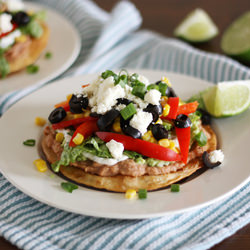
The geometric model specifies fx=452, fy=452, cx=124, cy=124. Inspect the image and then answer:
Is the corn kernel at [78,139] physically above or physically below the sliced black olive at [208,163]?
above

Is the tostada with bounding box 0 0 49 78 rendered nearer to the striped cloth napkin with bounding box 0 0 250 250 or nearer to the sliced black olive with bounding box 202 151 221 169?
the striped cloth napkin with bounding box 0 0 250 250

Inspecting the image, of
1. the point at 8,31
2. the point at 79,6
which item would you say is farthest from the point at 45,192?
the point at 79,6

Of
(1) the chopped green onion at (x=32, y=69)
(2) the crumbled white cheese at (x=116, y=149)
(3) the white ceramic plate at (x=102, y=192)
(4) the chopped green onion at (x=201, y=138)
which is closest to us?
(3) the white ceramic plate at (x=102, y=192)

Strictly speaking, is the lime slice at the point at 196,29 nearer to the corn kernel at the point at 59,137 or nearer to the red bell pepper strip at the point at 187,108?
the red bell pepper strip at the point at 187,108

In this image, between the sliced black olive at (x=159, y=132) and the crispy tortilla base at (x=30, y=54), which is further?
the crispy tortilla base at (x=30, y=54)

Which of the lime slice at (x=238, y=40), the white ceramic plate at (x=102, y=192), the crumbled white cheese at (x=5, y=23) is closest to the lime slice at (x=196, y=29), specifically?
the lime slice at (x=238, y=40)

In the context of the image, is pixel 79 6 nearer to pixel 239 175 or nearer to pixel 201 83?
pixel 201 83

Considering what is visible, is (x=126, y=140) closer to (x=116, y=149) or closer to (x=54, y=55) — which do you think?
(x=116, y=149)

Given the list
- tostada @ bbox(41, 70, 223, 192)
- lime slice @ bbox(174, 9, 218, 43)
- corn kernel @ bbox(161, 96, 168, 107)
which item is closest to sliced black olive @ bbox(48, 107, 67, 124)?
tostada @ bbox(41, 70, 223, 192)
